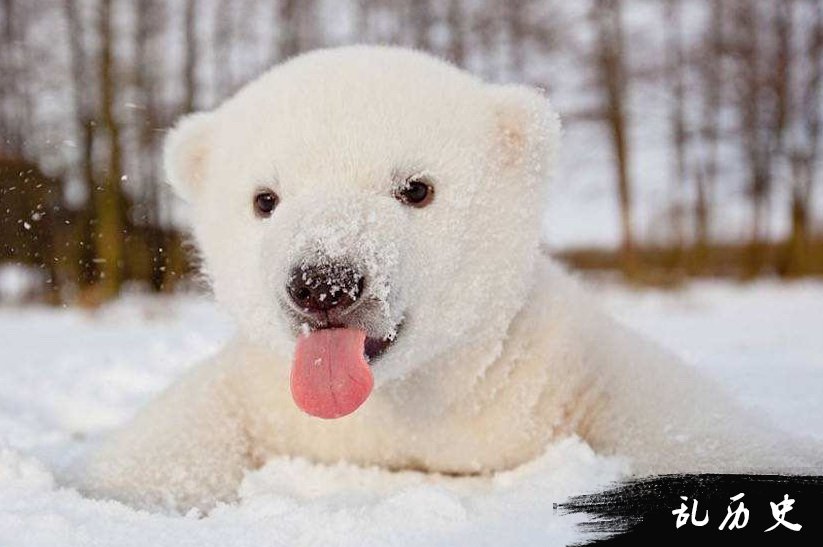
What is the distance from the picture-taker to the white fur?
2.33 m

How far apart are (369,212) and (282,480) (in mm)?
881

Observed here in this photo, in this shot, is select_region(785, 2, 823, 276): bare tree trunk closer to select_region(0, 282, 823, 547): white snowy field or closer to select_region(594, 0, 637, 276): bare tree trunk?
select_region(594, 0, 637, 276): bare tree trunk

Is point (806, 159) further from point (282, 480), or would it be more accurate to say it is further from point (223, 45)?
point (282, 480)

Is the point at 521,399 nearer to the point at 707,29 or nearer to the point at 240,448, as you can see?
the point at 240,448

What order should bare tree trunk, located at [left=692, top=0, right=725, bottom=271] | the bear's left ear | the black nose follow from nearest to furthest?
the black nose, the bear's left ear, bare tree trunk, located at [left=692, top=0, right=725, bottom=271]

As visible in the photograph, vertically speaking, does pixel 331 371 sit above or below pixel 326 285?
below

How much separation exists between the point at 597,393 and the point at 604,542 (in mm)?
790

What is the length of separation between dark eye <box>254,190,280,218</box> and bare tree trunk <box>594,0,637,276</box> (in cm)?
1297

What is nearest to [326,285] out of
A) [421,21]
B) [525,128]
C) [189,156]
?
[525,128]

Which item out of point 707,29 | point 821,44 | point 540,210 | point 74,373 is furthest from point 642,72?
point 540,210

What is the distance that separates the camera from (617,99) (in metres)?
15.6

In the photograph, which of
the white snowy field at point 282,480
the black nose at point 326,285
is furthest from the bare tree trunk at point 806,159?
the black nose at point 326,285

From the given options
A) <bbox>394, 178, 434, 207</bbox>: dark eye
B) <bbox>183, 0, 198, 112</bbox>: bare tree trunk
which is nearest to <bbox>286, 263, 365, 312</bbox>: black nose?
<bbox>394, 178, 434, 207</bbox>: dark eye

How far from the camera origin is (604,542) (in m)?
1.92
